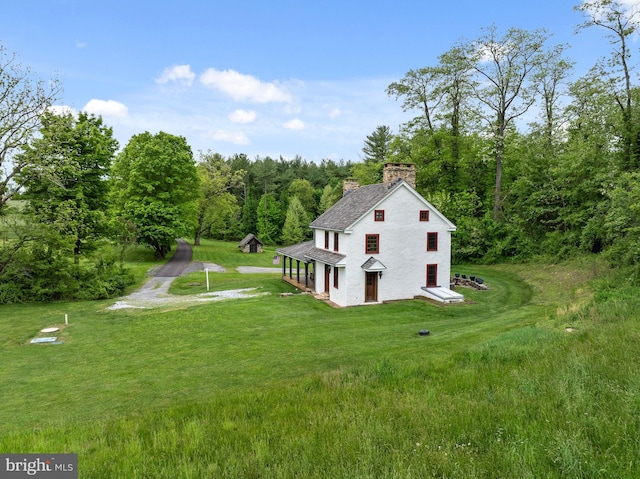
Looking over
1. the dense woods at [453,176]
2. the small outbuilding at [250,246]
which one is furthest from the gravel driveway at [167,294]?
the small outbuilding at [250,246]

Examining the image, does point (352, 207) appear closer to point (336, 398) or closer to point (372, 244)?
point (372, 244)

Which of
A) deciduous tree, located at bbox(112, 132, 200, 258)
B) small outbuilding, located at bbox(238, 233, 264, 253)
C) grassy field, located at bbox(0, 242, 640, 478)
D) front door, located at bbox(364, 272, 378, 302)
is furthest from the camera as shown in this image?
small outbuilding, located at bbox(238, 233, 264, 253)

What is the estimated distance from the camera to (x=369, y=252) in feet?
77.6

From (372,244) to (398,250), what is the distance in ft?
5.93

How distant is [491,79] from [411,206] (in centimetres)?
1992

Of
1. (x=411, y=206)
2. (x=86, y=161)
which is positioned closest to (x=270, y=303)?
(x=411, y=206)

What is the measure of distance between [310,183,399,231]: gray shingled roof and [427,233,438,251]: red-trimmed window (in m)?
4.05

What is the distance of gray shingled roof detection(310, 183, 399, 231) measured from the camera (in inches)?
944

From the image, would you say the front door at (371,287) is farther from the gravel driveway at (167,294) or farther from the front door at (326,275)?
the gravel driveway at (167,294)

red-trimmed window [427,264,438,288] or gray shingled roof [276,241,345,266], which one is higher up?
gray shingled roof [276,241,345,266]

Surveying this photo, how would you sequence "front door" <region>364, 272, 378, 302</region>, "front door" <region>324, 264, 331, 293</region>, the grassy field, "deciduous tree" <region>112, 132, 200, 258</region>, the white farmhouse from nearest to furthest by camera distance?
the grassy field → the white farmhouse → "front door" <region>364, 272, 378, 302</region> → "front door" <region>324, 264, 331, 293</region> → "deciduous tree" <region>112, 132, 200, 258</region>

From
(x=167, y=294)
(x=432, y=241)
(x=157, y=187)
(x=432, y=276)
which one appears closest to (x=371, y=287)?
(x=432, y=276)

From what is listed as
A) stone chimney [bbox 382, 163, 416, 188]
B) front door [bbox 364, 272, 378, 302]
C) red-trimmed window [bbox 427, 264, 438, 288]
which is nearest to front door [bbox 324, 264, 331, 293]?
front door [bbox 364, 272, 378, 302]

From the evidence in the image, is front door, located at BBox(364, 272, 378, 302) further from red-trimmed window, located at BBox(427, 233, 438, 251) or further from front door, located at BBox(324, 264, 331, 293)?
red-trimmed window, located at BBox(427, 233, 438, 251)
